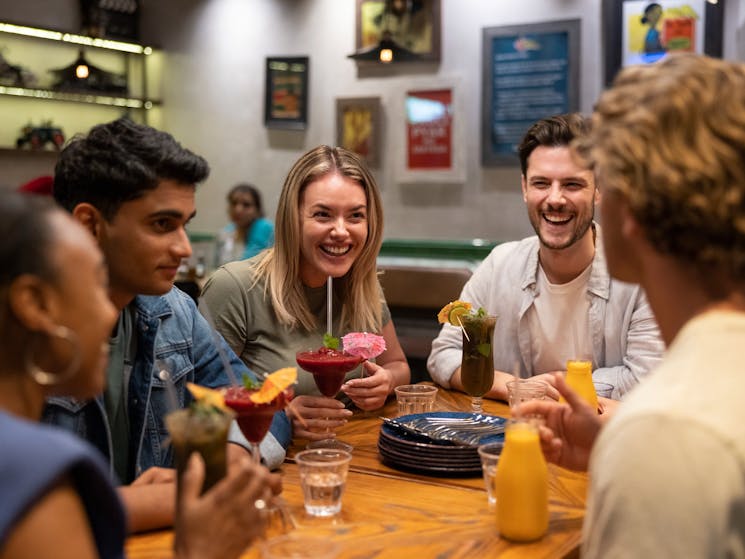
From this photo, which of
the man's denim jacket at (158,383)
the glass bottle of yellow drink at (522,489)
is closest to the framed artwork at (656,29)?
the man's denim jacket at (158,383)

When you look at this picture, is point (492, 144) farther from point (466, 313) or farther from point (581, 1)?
point (466, 313)

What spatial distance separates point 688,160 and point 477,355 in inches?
62.7

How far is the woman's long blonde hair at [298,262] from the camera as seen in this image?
115 inches

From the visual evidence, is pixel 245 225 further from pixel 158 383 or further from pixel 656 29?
pixel 158 383

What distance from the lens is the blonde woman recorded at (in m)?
2.89

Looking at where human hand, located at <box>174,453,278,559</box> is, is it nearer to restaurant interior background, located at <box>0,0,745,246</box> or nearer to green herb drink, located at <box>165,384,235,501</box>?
green herb drink, located at <box>165,384,235,501</box>

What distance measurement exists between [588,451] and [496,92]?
17.2 feet

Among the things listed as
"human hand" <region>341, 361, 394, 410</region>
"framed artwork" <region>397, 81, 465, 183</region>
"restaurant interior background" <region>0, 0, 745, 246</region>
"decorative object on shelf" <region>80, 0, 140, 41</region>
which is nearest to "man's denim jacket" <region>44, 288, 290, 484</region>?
"human hand" <region>341, 361, 394, 410</region>

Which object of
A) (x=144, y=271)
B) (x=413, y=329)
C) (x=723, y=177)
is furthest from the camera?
(x=413, y=329)

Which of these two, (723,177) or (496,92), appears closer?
(723,177)

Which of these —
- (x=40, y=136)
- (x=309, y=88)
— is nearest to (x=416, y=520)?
(x=309, y=88)

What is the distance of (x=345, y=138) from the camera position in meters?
7.47

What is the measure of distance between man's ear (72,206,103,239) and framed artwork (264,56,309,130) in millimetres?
5814

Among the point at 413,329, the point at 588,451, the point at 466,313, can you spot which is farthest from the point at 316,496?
the point at 413,329
